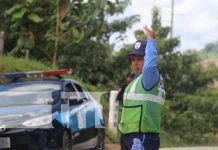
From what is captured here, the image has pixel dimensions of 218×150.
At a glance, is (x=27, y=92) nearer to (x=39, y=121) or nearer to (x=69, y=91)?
(x=69, y=91)

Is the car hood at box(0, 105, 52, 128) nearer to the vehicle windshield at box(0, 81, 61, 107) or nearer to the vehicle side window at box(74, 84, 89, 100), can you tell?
the vehicle windshield at box(0, 81, 61, 107)

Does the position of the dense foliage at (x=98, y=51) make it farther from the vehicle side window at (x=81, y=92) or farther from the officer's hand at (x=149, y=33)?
the officer's hand at (x=149, y=33)

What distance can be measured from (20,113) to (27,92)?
1152mm

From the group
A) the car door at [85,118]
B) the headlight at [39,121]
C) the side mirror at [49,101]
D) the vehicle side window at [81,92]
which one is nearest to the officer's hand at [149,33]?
the headlight at [39,121]

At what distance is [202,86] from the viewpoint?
1270 inches

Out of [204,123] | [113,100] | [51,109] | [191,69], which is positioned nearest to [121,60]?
[204,123]

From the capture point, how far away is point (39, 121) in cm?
903

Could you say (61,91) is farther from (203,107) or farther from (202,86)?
(202,86)

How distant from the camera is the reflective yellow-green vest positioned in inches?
211

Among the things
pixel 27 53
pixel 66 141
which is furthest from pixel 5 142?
pixel 27 53

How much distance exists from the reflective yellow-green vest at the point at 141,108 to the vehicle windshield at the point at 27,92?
447 centimetres

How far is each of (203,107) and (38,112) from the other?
20.5 metres

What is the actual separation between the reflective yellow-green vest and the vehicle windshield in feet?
14.7

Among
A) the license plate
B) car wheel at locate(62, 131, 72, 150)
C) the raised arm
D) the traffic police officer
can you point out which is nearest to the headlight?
the license plate
